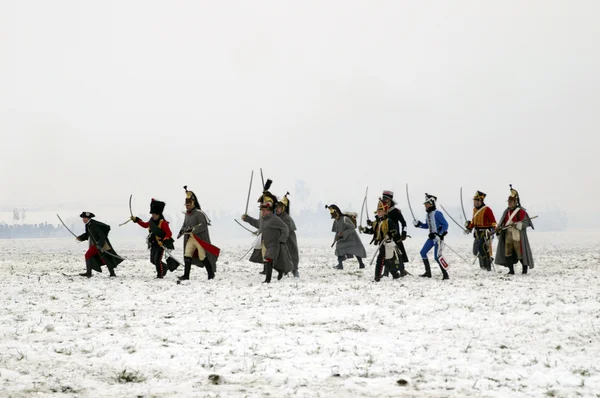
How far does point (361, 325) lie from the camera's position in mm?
9242

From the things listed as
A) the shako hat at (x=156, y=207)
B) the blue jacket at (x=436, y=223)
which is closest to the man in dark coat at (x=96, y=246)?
the shako hat at (x=156, y=207)

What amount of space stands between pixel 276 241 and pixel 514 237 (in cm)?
609

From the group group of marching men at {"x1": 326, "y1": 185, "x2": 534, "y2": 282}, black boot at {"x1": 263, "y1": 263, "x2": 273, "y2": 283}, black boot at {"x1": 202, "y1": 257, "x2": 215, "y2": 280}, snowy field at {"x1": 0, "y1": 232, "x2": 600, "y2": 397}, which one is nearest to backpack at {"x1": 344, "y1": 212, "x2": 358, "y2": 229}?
group of marching men at {"x1": 326, "y1": 185, "x2": 534, "y2": 282}

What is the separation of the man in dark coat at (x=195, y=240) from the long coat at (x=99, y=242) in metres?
2.06

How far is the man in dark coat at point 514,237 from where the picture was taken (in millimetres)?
16375

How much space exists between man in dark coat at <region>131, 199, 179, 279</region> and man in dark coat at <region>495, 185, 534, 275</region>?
27.7 ft

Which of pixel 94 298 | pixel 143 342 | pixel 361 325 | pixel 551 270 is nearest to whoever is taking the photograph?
pixel 143 342

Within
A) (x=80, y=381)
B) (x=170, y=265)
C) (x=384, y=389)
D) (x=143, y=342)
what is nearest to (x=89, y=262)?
(x=170, y=265)

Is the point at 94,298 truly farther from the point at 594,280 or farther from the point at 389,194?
the point at 594,280

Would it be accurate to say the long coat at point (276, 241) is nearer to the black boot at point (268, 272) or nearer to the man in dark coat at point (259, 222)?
the black boot at point (268, 272)

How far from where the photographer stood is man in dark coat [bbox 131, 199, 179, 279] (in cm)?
1602

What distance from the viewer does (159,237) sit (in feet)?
Result: 52.5

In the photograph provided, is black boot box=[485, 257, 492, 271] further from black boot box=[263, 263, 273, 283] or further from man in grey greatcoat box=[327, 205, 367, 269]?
black boot box=[263, 263, 273, 283]

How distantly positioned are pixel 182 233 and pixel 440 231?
636cm
